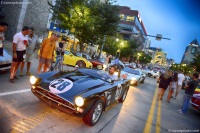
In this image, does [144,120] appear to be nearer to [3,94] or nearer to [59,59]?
[3,94]

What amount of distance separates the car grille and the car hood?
9 cm

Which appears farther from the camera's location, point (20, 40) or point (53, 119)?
point (20, 40)

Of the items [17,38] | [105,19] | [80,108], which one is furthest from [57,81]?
[105,19]

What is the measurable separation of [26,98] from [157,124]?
3.88 m

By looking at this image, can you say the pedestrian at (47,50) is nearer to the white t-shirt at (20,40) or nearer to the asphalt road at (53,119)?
the white t-shirt at (20,40)

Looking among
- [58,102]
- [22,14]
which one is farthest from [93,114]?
[22,14]

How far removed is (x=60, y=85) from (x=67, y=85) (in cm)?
16

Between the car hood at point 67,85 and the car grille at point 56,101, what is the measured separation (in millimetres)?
88

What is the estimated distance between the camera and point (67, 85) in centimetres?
432

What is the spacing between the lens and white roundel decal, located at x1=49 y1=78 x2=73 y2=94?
407 centimetres

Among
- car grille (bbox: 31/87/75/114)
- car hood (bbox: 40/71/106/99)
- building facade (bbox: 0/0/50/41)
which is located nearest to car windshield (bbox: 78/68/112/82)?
car hood (bbox: 40/71/106/99)

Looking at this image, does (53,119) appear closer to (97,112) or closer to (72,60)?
(97,112)

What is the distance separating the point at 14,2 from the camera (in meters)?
21.7

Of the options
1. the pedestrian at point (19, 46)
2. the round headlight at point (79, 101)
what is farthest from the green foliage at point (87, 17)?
the round headlight at point (79, 101)
